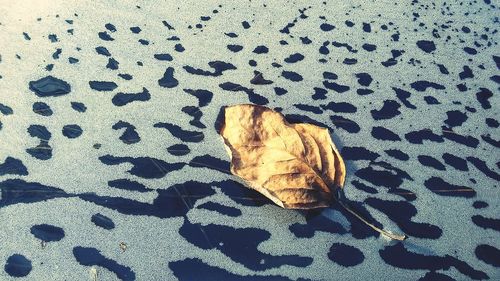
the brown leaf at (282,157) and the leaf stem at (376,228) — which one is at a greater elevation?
the brown leaf at (282,157)

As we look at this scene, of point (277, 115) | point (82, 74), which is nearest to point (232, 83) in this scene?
point (277, 115)

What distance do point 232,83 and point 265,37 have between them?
0.68 feet

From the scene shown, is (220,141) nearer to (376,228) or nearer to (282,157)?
(282,157)

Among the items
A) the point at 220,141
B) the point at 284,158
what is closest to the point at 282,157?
the point at 284,158

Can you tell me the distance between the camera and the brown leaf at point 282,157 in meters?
0.85

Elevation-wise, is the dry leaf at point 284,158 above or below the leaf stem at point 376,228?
above

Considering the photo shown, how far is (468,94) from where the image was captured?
3.67 ft

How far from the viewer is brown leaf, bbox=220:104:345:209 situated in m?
0.85

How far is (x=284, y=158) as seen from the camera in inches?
34.4

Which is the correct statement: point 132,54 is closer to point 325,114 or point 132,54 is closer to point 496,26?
point 325,114

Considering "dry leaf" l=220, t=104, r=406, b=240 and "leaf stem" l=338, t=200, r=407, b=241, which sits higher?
"dry leaf" l=220, t=104, r=406, b=240

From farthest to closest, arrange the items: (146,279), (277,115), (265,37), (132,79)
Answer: (265,37), (132,79), (277,115), (146,279)

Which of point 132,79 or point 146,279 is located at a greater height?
point 132,79

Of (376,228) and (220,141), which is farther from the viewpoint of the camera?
(220,141)
